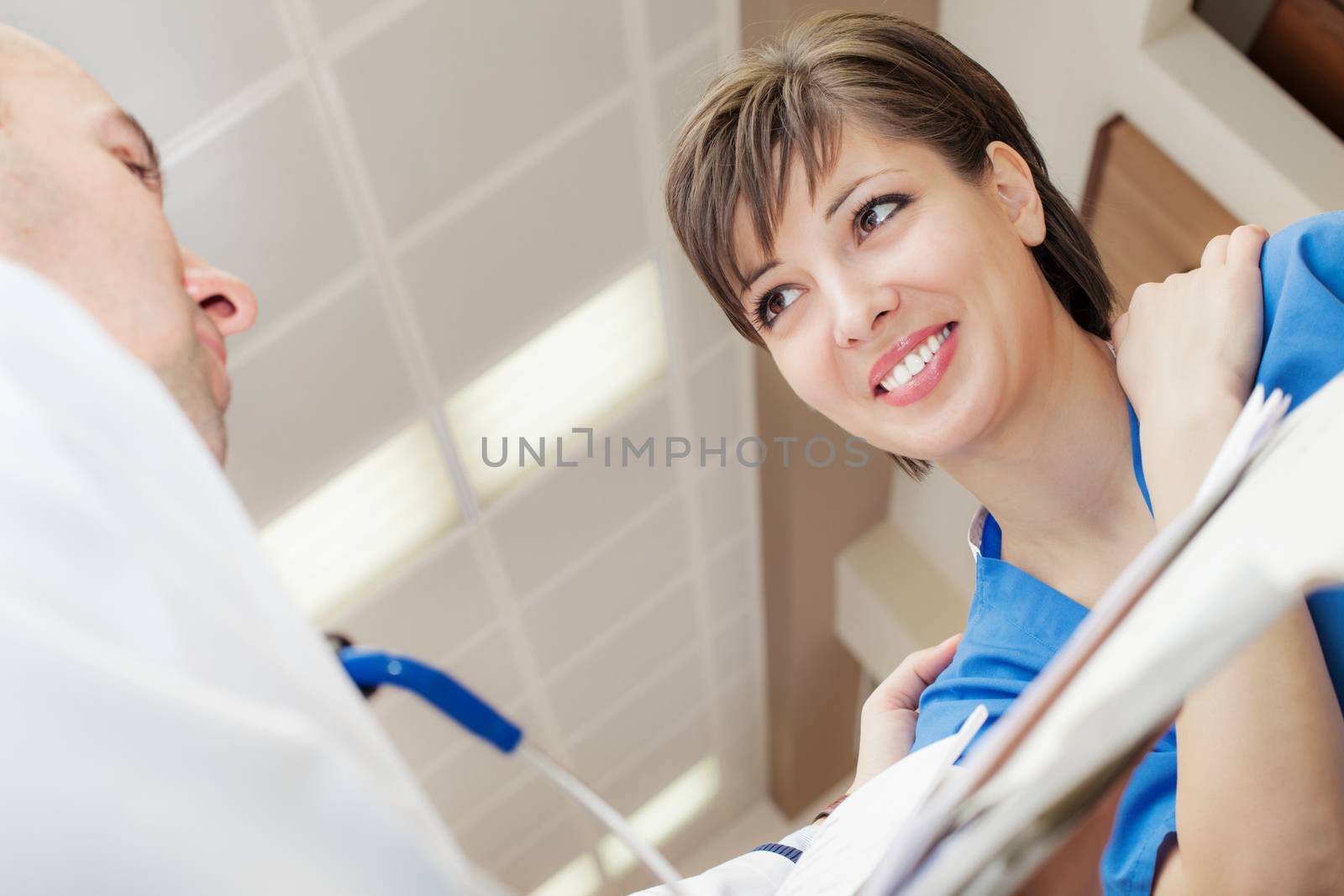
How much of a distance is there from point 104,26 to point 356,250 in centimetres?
57

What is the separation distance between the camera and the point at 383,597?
9.11ft

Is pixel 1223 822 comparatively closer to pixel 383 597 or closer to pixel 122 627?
pixel 122 627

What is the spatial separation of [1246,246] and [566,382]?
68.0 inches

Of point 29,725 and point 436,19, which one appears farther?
point 436,19

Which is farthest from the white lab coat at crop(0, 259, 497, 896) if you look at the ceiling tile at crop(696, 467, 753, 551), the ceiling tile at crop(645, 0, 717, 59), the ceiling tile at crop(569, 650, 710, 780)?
the ceiling tile at crop(569, 650, 710, 780)

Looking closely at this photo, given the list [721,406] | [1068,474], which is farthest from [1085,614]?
[721,406]

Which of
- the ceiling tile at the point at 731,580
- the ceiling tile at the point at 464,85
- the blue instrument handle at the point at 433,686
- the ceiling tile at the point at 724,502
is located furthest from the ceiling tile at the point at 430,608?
the blue instrument handle at the point at 433,686

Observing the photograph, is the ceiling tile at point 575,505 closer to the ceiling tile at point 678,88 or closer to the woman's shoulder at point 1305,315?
the ceiling tile at point 678,88

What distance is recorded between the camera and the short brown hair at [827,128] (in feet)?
4.08

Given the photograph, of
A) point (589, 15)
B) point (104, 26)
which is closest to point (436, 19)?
point (589, 15)

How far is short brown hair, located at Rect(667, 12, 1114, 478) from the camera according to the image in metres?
1.24

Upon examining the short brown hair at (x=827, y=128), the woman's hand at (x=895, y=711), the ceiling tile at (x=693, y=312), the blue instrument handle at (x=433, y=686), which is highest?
the ceiling tile at (x=693, y=312)

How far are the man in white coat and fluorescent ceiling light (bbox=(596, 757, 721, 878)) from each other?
149 inches

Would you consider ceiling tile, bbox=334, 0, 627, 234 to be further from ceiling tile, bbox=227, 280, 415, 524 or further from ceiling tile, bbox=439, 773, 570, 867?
ceiling tile, bbox=439, 773, 570, 867
